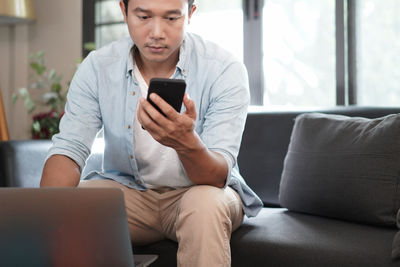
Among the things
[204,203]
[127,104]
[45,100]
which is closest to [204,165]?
[204,203]

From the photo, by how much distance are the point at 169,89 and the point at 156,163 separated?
41 cm

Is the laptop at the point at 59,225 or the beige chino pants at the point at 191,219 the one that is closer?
the laptop at the point at 59,225

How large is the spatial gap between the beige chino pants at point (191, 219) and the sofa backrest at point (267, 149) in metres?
0.48

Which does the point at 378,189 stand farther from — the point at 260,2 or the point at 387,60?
the point at 260,2

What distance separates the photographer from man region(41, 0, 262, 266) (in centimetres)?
137

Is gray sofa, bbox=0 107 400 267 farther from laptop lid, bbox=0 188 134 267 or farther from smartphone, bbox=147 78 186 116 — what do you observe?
laptop lid, bbox=0 188 134 267

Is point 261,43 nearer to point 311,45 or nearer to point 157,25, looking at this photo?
point 311,45

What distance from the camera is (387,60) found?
2895 millimetres

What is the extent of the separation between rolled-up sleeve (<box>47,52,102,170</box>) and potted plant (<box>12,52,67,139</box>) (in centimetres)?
159

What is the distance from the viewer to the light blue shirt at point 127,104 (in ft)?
4.82

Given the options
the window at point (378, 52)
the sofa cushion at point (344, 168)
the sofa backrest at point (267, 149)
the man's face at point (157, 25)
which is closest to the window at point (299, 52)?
the window at point (378, 52)

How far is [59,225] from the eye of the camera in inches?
33.3

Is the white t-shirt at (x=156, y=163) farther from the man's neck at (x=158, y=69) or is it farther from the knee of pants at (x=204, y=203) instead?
the knee of pants at (x=204, y=203)

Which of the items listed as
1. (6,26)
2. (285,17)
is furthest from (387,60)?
(6,26)
